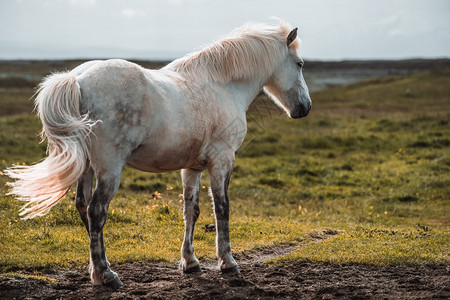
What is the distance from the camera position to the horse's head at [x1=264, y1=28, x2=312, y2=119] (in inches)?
298

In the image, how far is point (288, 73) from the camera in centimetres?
757

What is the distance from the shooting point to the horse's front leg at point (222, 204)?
6.69 m

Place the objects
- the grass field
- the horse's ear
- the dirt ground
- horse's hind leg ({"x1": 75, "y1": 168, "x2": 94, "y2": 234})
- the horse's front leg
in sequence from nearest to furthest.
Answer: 1. the dirt ground
2. horse's hind leg ({"x1": 75, "y1": 168, "x2": 94, "y2": 234})
3. the horse's front leg
4. the horse's ear
5. the grass field

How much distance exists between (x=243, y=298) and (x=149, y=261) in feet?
7.77

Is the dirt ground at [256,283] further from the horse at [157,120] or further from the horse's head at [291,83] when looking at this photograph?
the horse's head at [291,83]

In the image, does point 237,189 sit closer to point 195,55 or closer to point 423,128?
point 195,55

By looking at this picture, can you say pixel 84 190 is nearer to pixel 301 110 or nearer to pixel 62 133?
pixel 62 133

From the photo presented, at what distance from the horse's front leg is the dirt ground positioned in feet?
0.59

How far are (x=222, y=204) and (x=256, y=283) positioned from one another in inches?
44.5

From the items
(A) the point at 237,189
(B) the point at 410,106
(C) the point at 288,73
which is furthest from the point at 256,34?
(B) the point at 410,106

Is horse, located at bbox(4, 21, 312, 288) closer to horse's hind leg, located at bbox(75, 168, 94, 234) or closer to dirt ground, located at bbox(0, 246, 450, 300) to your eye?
horse's hind leg, located at bbox(75, 168, 94, 234)

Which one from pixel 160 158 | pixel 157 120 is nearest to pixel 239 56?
pixel 157 120

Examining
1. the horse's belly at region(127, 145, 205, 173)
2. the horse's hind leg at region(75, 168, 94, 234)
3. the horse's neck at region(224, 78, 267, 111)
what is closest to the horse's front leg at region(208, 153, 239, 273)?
the horse's belly at region(127, 145, 205, 173)

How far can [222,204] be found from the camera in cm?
677
